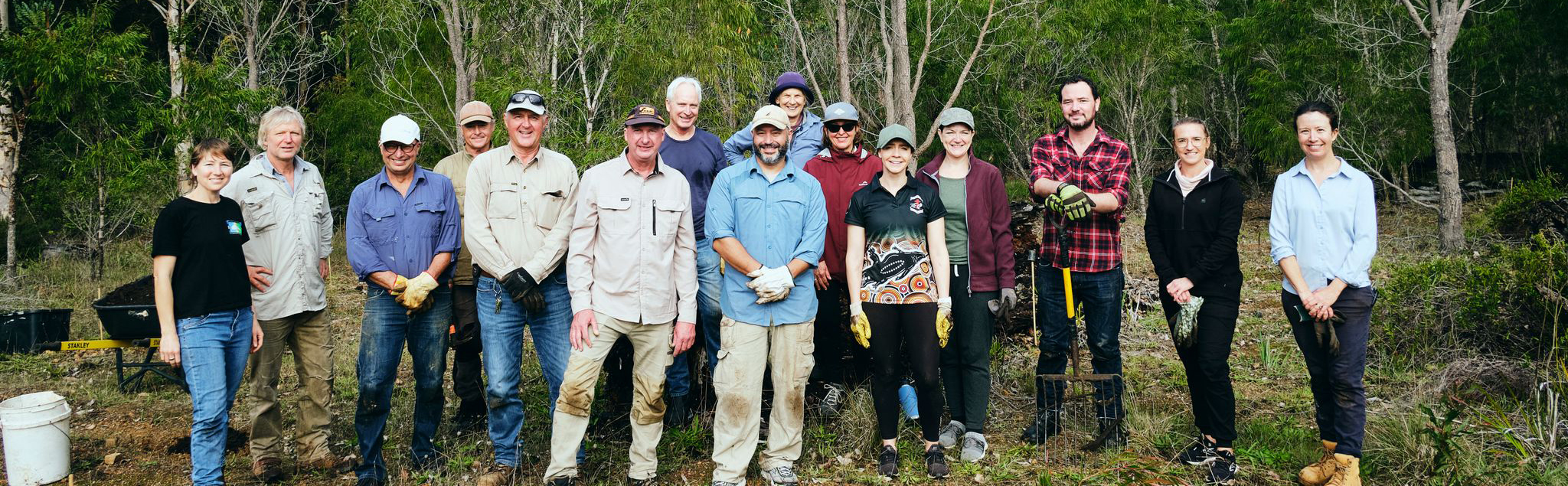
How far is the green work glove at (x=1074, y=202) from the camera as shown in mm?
4172

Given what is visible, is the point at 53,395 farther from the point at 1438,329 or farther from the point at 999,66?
the point at 999,66

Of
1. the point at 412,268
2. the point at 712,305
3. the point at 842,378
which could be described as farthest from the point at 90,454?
the point at 842,378

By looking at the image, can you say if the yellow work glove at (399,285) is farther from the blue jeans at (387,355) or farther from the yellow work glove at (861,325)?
the yellow work glove at (861,325)

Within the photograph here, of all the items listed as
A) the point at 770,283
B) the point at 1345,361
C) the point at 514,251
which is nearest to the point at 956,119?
the point at 770,283

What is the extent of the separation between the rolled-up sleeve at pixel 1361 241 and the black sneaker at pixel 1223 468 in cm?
103

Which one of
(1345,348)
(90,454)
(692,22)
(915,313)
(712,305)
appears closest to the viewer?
(1345,348)

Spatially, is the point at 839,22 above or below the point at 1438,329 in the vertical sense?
above

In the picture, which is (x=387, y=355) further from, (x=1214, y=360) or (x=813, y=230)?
(x=1214, y=360)

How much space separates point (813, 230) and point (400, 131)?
6.79 ft

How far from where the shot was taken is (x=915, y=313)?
4.13 metres

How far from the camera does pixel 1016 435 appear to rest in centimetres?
498

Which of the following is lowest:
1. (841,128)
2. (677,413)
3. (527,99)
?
(677,413)

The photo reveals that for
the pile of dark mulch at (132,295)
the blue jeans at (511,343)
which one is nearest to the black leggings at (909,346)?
the blue jeans at (511,343)

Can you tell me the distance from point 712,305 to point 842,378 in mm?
1131
